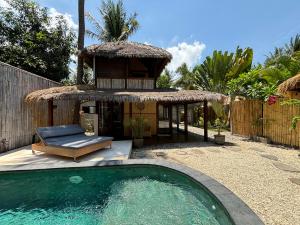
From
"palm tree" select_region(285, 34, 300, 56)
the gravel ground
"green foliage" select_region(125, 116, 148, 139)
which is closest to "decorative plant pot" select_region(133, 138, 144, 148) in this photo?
"green foliage" select_region(125, 116, 148, 139)

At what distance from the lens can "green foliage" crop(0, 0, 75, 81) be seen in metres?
16.8

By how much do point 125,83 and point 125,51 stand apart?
1815 mm

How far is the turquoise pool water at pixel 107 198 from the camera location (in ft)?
13.0

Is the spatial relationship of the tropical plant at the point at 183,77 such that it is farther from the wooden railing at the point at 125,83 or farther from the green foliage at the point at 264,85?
the wooden railing at the point at 125,83

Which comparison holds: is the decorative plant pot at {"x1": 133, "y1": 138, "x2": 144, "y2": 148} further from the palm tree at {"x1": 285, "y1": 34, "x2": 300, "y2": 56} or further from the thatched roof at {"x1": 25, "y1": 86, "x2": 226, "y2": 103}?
the palm tree at {"x1": 285, "y1": 34, "x2": 300, "y2": 56}

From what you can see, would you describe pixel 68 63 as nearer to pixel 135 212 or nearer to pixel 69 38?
pixel 69 38

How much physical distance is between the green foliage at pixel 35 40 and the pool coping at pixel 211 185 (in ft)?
42.5

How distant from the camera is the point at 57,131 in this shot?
838 cm

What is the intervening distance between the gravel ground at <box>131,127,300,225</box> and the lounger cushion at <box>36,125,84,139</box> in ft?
8.60

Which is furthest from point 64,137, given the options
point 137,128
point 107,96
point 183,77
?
point 183,77

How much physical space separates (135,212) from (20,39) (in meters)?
18.0

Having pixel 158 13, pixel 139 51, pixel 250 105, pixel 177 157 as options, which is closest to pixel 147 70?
pixel 139 51

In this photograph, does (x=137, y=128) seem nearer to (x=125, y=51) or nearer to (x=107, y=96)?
(x=107, y=96)

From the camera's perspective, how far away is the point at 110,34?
20.2 m
